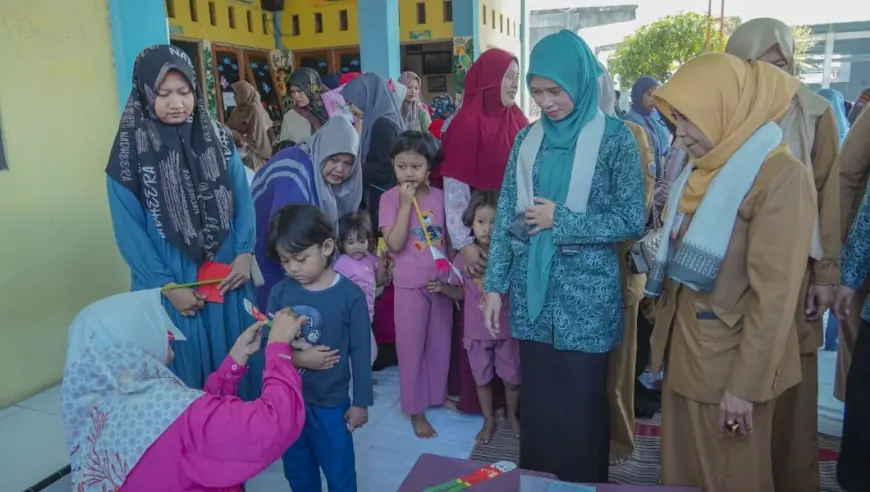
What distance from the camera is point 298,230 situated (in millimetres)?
1787

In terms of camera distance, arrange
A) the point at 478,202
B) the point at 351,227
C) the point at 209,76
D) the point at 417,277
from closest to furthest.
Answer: the point at 478,202
the point at 417,277
the point at 351,227
the point at 209,76

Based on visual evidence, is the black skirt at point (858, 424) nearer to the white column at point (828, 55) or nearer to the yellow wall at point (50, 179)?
the yellow wall at point (50, 179)

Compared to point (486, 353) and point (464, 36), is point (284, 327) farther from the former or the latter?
point (464, 36)

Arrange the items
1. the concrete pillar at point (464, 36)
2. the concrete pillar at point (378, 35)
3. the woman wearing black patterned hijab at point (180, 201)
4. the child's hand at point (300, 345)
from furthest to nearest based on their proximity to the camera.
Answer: the concrete pillar at point (464, 36) < the concrete pillar at point (378, 35) < the woman wearing black patterned hijab at point (180, 201) < the child's hand at point (300, 345)

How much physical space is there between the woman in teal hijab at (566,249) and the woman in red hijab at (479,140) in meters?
0.48

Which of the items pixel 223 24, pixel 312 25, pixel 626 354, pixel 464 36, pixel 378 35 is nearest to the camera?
pixel 626 354

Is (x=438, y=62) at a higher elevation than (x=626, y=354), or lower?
higher

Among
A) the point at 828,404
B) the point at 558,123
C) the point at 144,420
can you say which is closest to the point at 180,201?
the point at 144,420

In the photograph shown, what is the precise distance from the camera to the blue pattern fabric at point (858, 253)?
5.78 ft

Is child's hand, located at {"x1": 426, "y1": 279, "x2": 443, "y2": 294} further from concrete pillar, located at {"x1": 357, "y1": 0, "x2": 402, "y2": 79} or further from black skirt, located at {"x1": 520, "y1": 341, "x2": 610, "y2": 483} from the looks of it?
concrete pillar, located at {"x1": 357, "y1": 0, "x2": 402, "y2": 79}

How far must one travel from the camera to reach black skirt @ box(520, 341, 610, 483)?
1842 millimetres

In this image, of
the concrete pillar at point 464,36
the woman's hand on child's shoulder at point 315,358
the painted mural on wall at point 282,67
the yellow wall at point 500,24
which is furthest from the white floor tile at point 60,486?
the yellow wall at point 500,24

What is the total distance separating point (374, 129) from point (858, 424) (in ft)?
8.26

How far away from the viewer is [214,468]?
52.2 inches
